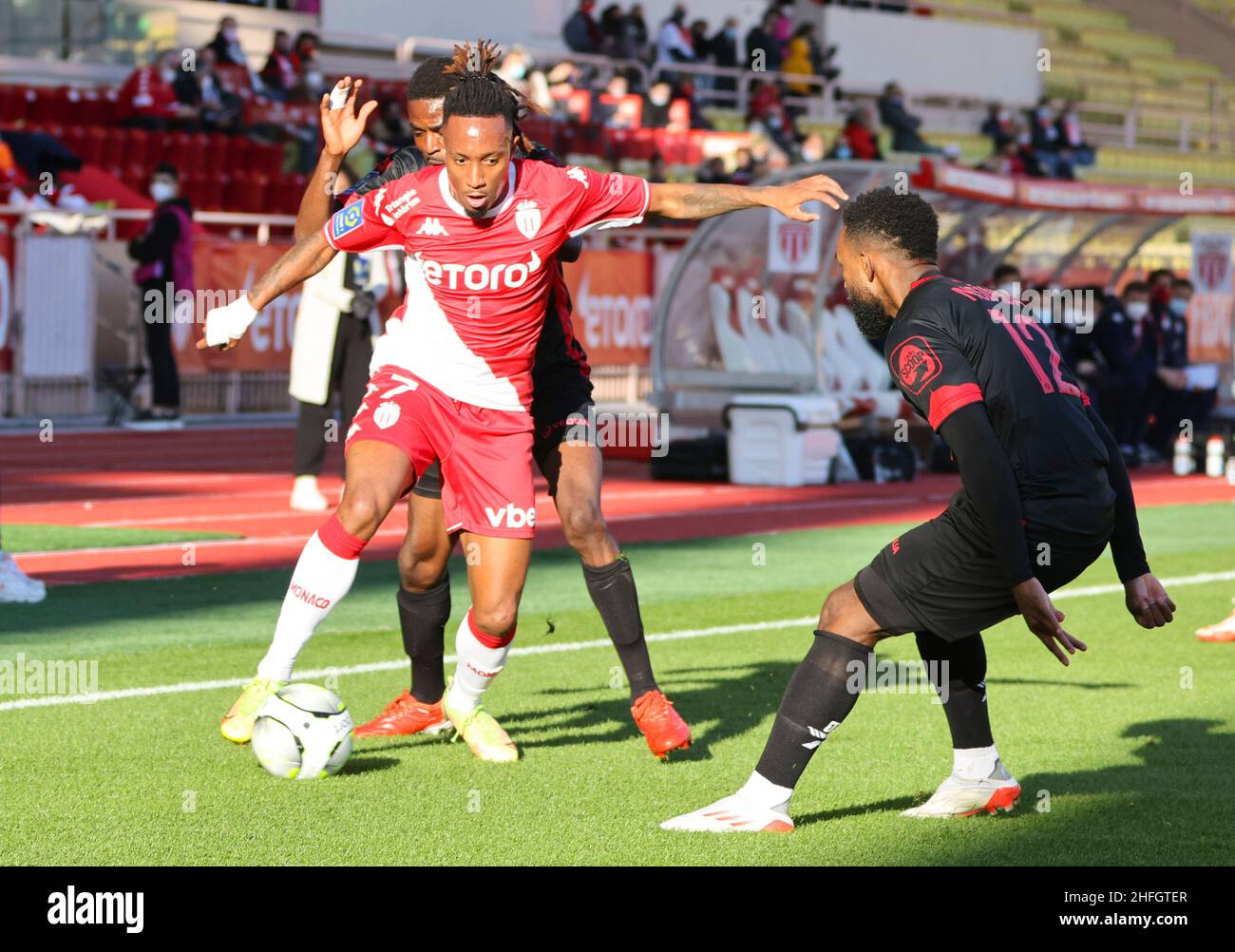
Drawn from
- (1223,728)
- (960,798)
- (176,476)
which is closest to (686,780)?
(960,798)

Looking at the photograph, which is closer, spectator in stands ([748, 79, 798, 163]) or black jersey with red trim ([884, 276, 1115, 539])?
black jersey with red trim ([884, 276, 1115, 539])

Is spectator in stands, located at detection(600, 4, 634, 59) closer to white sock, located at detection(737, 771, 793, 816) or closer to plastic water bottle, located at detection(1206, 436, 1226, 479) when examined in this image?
plastic water bottle, located at detection(1206, 436, 1226, 479)

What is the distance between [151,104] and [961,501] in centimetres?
1984

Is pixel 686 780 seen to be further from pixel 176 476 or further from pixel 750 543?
pixel 176 476

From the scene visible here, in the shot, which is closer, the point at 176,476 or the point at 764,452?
the point at 176,476

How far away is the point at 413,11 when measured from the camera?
98.8ft

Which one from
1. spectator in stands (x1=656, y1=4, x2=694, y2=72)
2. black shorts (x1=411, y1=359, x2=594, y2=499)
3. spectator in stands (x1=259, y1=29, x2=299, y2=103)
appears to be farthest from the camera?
spectator in stands (x1=656, y1=4, x2=694, y2=72)

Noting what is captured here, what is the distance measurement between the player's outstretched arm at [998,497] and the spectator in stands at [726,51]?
92.2 feet

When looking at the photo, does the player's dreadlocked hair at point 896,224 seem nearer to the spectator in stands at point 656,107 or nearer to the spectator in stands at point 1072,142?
the spectator in stands at point 656,107

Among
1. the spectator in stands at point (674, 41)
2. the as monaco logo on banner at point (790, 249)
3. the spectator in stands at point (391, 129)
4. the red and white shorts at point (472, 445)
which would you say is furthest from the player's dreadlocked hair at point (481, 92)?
the spectator in stands at point (674, 41)

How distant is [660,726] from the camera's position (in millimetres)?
6133

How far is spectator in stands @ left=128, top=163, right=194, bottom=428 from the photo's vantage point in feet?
62.1

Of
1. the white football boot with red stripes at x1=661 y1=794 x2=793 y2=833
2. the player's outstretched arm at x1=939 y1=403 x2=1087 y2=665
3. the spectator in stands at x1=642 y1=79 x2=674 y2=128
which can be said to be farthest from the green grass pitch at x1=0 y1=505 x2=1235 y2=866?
the spectator in stands at x1=642 y1=79 x2=674 y2=128

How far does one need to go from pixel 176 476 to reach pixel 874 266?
37.4ft
